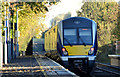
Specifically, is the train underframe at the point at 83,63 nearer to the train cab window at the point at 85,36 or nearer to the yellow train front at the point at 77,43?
the yellow train front at the point at 77,43

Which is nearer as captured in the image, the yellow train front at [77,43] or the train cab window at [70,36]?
the yellow train front at [77,43]

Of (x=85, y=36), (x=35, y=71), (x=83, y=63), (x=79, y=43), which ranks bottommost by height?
(x=35, y=71)

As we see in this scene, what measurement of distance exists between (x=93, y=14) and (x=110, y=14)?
7.76 ft

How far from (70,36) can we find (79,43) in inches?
24.3

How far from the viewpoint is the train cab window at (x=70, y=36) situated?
17125mm

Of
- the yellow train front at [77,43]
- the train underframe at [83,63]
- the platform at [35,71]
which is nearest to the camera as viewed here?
the platform at [35,71]

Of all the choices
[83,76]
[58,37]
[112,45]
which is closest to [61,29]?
[58,37]

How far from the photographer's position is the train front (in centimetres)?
1697

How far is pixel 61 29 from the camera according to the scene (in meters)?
17.2

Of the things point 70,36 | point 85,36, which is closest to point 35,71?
point 70,36

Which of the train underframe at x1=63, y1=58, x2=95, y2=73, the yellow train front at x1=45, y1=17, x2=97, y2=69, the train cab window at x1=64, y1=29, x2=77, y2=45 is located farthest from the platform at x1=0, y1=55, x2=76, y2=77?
the train cab window at x1=64, y1=29, x2=77, y2=45

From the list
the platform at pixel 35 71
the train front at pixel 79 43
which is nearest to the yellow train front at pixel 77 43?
the train front at pixel 79 43

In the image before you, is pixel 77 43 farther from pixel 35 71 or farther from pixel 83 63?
pixel 35 71

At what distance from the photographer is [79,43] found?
17156 millimetres
